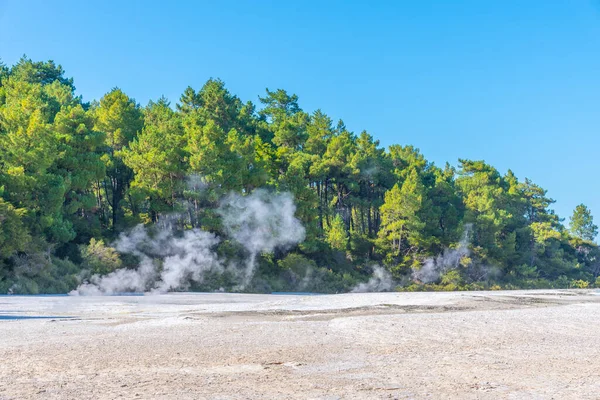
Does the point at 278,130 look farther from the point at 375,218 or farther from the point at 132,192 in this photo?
the point at 132,192

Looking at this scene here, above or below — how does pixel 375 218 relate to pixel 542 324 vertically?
above

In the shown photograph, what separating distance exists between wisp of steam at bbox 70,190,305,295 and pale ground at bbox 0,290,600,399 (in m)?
14.6

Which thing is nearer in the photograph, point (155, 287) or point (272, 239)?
point (155, 287)

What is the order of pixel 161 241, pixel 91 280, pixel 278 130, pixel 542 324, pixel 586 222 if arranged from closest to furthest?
pixel 542 324
pixel 91 280
pixel 161 241
pixel 278 130
pixel 586 222

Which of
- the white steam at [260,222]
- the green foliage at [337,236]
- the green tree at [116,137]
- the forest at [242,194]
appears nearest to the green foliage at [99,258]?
the forest at [242,194]

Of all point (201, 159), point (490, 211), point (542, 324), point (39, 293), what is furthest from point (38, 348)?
point (490, 211)

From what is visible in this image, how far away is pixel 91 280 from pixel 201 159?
10.8 m

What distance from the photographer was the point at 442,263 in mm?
48438

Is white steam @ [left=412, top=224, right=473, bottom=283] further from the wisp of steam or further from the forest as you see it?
the wisp of steam

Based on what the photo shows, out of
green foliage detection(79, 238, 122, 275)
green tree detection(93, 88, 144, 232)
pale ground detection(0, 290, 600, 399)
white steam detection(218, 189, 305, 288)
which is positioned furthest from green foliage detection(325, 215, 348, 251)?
pale ground detection(0, 290, 600, 399)

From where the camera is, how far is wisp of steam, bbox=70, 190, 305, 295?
31795 millimetres

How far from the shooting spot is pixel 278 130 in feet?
173

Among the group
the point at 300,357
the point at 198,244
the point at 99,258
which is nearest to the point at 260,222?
the point at 198,244

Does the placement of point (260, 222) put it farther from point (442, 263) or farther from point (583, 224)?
point (583, 224)
